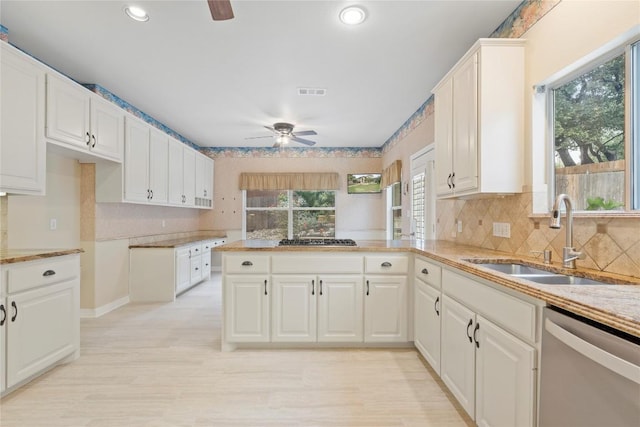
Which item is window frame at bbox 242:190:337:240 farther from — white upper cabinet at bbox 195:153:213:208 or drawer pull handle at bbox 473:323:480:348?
drawer pull handle at bbox 473:323:480:348

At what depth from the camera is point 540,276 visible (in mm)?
1593

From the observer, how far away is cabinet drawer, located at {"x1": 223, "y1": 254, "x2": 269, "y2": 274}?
2.56 m

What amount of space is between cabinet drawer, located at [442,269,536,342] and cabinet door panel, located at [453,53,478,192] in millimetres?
731

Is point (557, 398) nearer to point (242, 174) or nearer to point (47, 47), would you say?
point (47, 47)

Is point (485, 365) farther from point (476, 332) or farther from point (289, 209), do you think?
point (289, 209)

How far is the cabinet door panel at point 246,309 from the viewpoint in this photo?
256 centimetres

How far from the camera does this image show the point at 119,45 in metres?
2.60

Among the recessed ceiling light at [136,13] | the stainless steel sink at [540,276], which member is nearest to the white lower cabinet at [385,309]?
the stainless steel sink at [540,276]

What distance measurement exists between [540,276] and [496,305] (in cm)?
41

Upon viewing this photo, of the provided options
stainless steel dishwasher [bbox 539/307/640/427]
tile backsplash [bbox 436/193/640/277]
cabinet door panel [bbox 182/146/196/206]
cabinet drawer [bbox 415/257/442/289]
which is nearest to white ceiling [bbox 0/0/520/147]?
cabinet door panel [bbox 182/146/196/206]

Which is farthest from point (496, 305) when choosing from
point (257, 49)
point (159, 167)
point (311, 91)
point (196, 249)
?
point (196, 249)

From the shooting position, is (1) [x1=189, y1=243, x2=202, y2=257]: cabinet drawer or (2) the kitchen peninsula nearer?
(2) the kitchen peninsula

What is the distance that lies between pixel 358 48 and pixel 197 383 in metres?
2.91

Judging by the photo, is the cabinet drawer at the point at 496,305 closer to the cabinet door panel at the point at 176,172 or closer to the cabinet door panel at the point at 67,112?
the cabinet door panel at the point at 67,112
